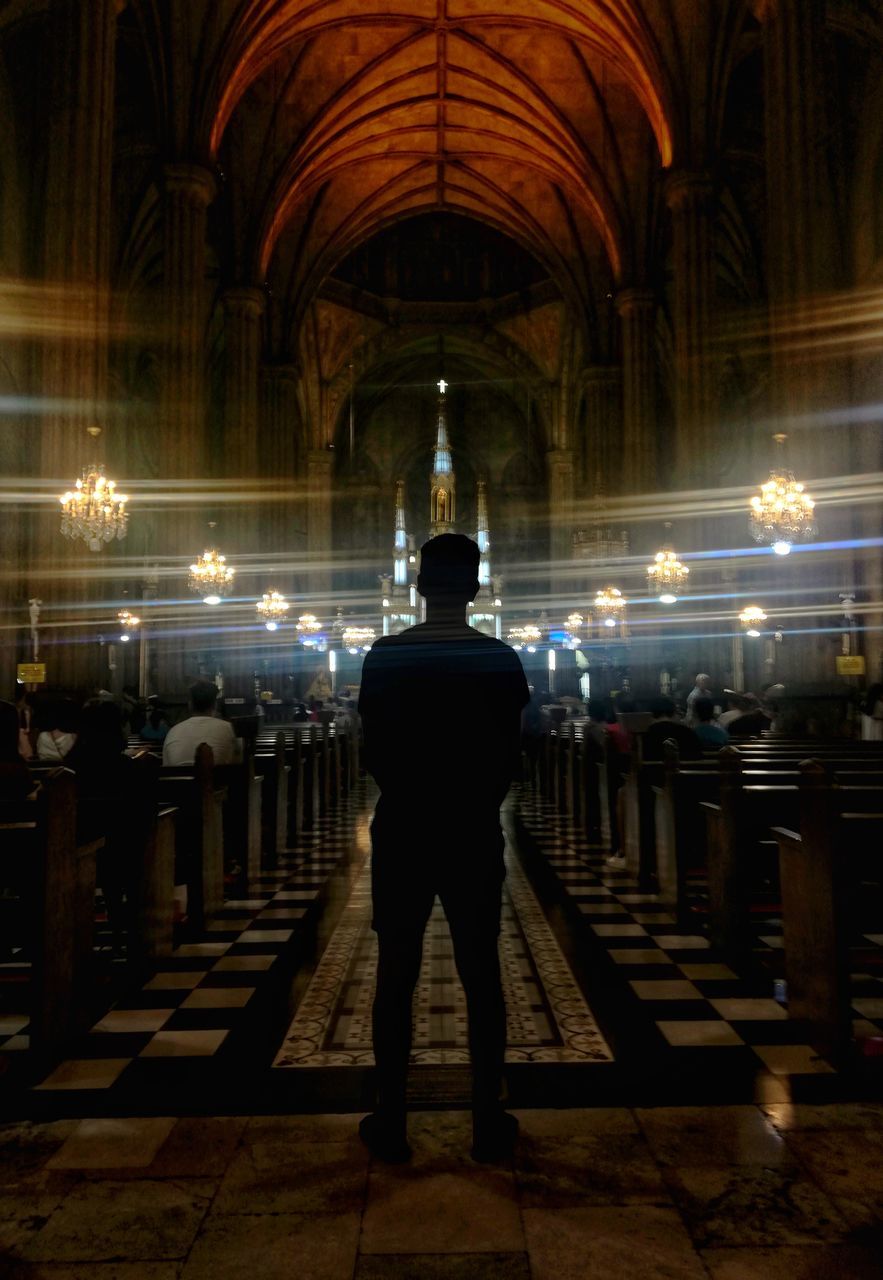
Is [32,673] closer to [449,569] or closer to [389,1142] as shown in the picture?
[449,569]

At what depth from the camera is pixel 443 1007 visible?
4.02m

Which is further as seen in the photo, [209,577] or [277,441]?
[277,441]

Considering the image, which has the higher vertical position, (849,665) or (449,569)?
(449,569)

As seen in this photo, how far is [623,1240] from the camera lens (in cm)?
213

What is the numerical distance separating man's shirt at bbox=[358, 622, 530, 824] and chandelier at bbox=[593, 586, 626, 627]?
1773cm

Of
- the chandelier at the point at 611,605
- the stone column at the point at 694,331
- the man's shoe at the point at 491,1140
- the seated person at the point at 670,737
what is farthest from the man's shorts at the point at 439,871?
the chandelier at the point at 611,605

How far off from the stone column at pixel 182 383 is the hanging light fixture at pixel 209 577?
53 centimetres

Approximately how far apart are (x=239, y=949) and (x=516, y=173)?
27.9m

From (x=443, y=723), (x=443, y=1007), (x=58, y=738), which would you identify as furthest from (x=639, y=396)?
(x=443, y=723)

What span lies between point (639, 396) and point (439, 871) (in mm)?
20569

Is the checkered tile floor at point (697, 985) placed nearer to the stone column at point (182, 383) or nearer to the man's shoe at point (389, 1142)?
the man's shoe at point (389, 1142)

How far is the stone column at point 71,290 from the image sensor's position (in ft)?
35.0

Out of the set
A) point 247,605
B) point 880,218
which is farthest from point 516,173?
point 247,605

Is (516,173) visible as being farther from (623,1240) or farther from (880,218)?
(623,1240)
